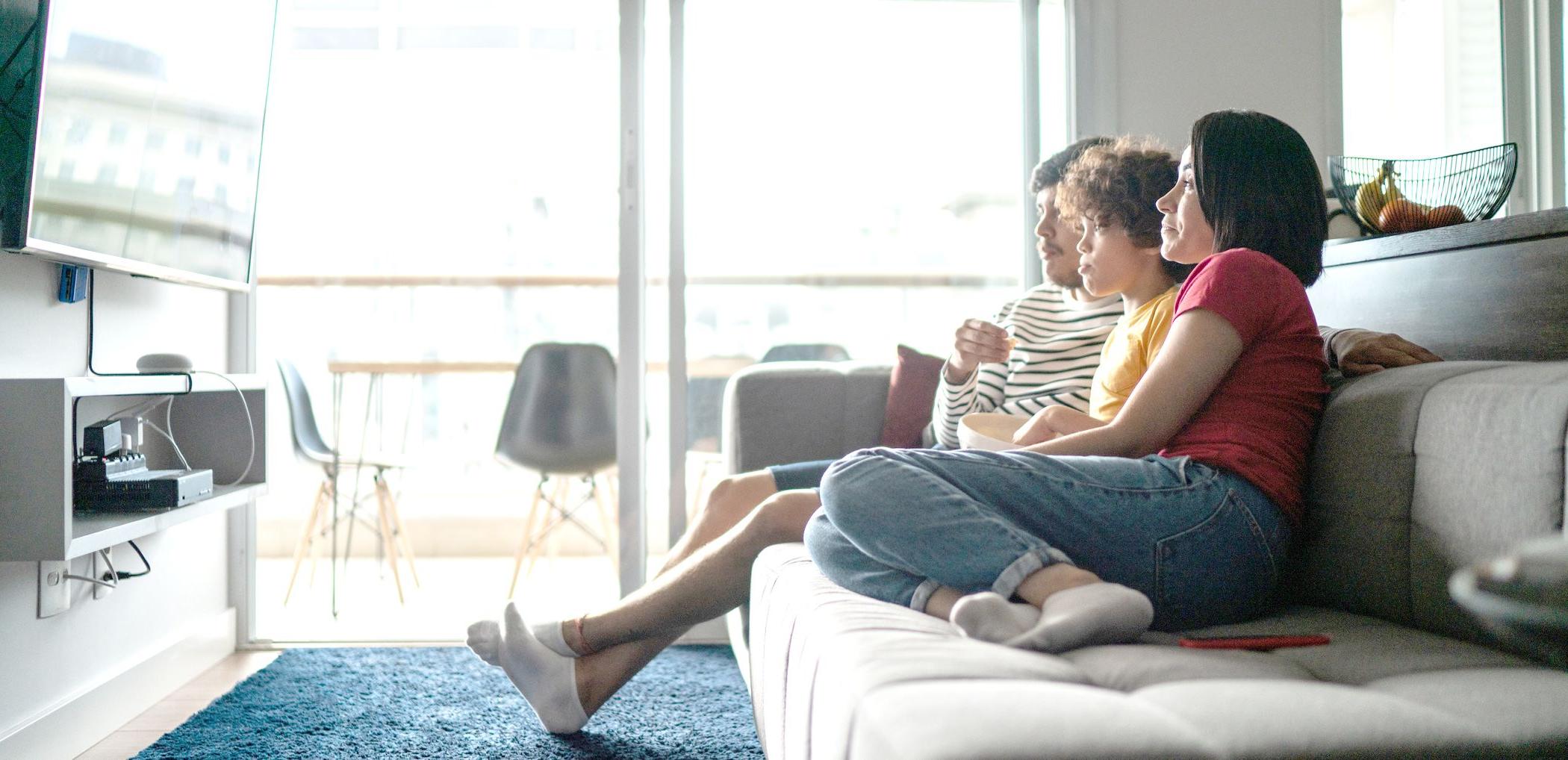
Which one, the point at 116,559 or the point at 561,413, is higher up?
the point at 561,413

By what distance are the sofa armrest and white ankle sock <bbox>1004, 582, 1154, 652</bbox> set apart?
1299 mm

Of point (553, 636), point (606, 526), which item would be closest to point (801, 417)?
point (553, 636)

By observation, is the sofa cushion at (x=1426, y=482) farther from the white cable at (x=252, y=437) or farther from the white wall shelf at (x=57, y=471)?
the white cable at (x=252, y=437)

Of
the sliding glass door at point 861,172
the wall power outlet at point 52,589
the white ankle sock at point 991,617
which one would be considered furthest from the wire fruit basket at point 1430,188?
the wall power outlet at point 52,589

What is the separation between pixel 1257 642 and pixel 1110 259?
84cm

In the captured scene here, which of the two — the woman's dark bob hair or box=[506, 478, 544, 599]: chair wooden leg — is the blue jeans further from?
box=[506, 478, 544, 599]: chair wooden leg

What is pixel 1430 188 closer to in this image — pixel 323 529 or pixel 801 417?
pixel 801 417

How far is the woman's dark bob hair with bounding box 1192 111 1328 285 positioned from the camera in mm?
1438

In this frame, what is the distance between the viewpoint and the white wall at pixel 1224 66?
9.36 ft

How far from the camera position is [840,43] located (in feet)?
9.94

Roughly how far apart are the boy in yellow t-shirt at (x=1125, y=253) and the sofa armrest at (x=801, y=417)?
2.00ft

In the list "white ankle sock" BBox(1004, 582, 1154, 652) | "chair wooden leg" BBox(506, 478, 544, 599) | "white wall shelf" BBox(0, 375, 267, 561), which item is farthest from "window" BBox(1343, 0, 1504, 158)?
"white wall shelf" BBox(0, 375, 267, 561)

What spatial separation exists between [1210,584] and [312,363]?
340cm

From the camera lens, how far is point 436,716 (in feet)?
7.06
